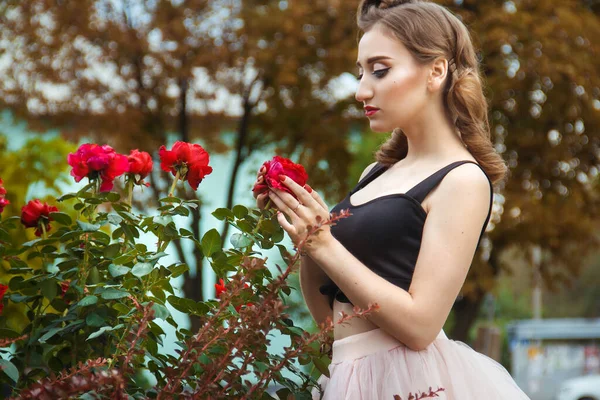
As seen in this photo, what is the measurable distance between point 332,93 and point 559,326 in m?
10.6

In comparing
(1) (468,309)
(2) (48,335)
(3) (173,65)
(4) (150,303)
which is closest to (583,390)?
(1) (468,309)

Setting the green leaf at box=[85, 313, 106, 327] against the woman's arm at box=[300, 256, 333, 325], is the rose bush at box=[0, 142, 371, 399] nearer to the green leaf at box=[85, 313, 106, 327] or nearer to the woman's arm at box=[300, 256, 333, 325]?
→ the green leaf at box=[85, 313, 106, 327]

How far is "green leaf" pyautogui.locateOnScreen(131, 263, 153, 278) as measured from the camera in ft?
5.44

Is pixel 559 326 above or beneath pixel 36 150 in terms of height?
beneath

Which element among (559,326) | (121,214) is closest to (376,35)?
(121,214)

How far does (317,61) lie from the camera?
962 centimetres

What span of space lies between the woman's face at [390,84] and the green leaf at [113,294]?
0.71 meters

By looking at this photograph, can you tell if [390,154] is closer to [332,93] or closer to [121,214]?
[121,214]

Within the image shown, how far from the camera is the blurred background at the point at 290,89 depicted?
9102 mm

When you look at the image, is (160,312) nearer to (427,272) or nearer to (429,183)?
(427,272)

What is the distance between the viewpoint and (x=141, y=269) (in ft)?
5.49

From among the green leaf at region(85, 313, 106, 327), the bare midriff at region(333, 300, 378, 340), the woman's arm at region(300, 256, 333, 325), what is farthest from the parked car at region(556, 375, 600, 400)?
Answer: the green leaf at region(85, 313, 106, 327)

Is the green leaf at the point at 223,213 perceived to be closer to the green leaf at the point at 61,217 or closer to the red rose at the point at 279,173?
the red rose at the point at 279,173

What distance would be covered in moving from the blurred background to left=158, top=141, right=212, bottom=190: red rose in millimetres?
6539
